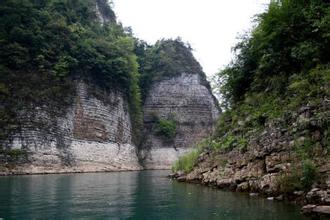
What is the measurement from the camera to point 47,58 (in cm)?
5250

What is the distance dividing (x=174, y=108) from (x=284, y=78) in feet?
203

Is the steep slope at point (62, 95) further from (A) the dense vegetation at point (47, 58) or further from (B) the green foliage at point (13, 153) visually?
(A) the dense vegetation at point (47, 58)

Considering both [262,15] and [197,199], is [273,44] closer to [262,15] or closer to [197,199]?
[262,15]

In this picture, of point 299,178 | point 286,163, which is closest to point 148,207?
point 299,178

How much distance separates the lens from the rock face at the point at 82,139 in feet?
151

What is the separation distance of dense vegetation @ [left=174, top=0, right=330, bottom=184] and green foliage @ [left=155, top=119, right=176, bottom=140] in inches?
1990

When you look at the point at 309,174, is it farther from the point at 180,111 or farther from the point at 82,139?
the point at 180,111

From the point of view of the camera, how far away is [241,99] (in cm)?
2736

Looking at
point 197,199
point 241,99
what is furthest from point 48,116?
point 197,199

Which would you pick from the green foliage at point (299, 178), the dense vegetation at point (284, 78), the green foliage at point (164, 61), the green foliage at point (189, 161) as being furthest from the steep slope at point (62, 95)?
the green foliage at point (299, 178)

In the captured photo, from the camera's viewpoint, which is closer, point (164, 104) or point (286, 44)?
point (286, 44)

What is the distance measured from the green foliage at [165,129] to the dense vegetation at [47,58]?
14.8 m

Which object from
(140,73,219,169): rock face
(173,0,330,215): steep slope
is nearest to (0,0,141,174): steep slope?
(140,73,219,169): rock face

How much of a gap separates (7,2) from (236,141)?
39.5 m
